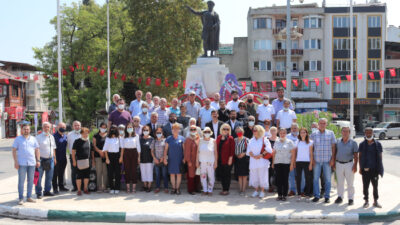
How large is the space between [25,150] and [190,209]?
4.10 m

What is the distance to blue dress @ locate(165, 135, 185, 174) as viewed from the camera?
10.2 m

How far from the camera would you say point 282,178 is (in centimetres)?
967

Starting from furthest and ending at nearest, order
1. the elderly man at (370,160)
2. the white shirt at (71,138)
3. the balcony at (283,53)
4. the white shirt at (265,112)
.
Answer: the balcony at (283,53)
the white shirt at (265,112)
the white shirt at (71,138)
the elderly man at (370,160)

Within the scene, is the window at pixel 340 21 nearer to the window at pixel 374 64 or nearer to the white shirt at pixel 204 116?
the window at pixel 374 64

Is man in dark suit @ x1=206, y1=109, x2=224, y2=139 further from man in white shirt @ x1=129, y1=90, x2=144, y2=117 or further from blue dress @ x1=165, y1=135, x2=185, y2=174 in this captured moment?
man in white shirt @ x1=129, y1=90, x2=144, y2=117

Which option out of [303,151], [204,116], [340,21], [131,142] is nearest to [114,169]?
[131,142]

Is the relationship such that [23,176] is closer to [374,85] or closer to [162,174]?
[162,174]

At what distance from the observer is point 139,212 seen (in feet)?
27.5

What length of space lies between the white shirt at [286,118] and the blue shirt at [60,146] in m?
5.94

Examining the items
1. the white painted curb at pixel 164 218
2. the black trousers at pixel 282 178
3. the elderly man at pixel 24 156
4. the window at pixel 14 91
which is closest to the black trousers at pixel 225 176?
the black trousers at pixel 282 178

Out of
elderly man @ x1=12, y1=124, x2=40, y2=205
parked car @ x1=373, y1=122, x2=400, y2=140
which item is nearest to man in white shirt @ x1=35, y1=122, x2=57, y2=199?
elderly man @ x1=12, y1=124, x2=40, y2=205

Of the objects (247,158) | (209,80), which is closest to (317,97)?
(209,80)

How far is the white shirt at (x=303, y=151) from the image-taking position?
31.3ft

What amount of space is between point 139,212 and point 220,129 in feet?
9.88
